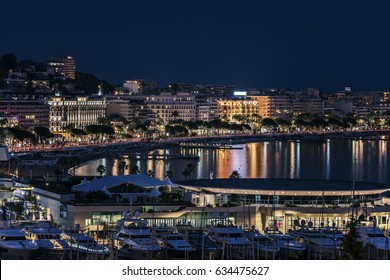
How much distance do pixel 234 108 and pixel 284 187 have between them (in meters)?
40.1

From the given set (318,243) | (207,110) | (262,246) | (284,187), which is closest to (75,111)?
(207,110)

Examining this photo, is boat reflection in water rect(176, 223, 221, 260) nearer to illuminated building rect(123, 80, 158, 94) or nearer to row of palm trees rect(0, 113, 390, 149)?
row of palm trees rect(0, 113, 390, 149)

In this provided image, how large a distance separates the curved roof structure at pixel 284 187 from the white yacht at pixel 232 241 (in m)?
2.60

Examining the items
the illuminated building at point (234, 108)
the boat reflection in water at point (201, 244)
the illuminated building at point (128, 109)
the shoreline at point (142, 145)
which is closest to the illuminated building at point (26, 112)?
the shoreline at point (142, 145)

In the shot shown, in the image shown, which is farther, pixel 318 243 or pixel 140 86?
pixel 140 86

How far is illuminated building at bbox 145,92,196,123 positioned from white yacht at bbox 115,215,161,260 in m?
37.2

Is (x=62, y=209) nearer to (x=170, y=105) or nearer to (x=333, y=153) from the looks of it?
(x=333, y=153)

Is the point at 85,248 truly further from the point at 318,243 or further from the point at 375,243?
the point at 375,243

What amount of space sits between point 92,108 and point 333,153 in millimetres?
12773

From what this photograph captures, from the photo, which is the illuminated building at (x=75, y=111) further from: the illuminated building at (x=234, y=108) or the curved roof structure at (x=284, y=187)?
the curved roof structure at (x=284, y=187)

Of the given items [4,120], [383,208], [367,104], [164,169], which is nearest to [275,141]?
[4,120]

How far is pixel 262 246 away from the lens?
245 inches

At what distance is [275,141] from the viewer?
3869cm

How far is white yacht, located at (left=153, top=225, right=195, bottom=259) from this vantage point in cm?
623
